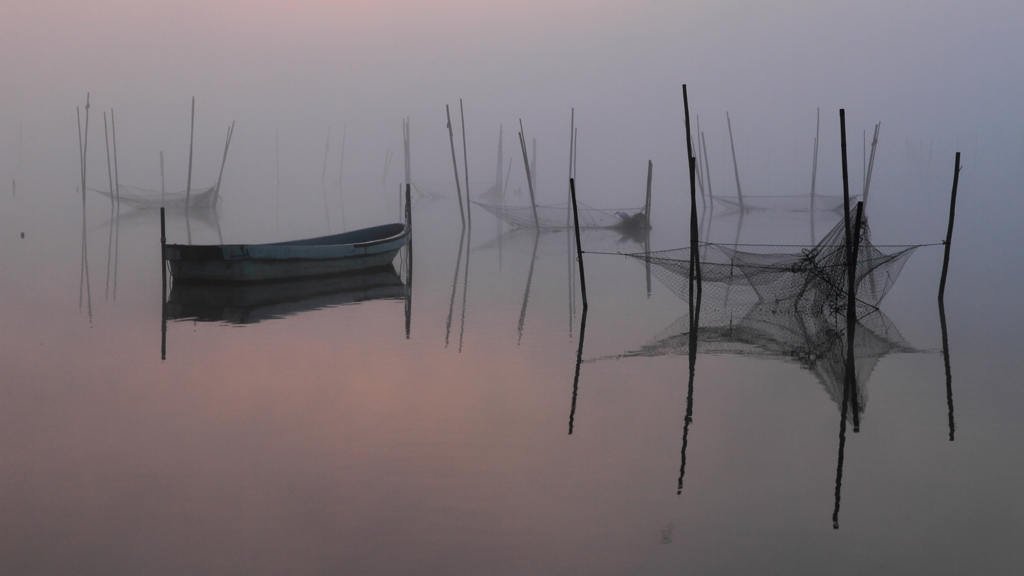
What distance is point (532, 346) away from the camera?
7707 millimetres

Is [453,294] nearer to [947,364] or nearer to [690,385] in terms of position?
[690,385]

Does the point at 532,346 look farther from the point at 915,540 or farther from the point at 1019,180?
the point at 1019,180

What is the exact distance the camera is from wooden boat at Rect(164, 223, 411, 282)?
10.9 meters

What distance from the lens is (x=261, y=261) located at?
11.1 meters

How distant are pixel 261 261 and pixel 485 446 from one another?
684cm

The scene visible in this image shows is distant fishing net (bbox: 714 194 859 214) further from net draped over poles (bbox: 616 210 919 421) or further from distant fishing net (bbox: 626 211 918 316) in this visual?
distant fishing net (bbox: 626 211 918 316)

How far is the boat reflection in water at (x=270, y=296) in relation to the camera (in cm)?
917

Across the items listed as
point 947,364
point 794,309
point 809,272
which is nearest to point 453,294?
point 794,309

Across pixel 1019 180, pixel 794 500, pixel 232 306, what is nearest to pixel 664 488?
pixel 794 500

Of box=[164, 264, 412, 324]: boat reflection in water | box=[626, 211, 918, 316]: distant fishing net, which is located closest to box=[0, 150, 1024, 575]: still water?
box=[164, 264, 412, 324]: boat reflection in water

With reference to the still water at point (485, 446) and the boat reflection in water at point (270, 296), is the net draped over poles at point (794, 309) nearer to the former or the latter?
the still water at point (485, 446)

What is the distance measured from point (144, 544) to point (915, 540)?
299cm

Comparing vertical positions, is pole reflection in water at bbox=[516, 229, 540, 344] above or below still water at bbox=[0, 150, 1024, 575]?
above

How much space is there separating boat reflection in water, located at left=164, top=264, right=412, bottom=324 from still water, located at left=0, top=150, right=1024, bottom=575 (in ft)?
0.41
